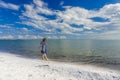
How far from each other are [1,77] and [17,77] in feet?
3.18

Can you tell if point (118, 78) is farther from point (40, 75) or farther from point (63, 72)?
point (40, 75)

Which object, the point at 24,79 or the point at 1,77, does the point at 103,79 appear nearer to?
the point at 24,79

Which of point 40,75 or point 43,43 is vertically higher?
point 43,43

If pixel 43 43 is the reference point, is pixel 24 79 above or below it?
below

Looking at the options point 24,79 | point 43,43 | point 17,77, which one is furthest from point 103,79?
point 43,43

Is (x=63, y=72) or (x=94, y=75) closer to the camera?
(x=94, y=75)

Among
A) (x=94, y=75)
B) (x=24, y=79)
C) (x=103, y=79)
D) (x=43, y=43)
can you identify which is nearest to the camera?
(x=24, y=79)

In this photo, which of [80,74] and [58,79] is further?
[80,74]

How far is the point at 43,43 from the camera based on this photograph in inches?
583

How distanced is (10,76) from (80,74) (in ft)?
16.1

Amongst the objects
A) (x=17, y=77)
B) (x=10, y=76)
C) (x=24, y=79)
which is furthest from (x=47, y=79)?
(x=10, y=76)

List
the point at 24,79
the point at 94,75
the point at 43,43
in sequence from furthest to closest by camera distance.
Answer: the point at 43,43 < the point at 94,75 < the point at 24,79

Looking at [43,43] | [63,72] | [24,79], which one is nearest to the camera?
[24,79]

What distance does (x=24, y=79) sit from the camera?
7656 mm
